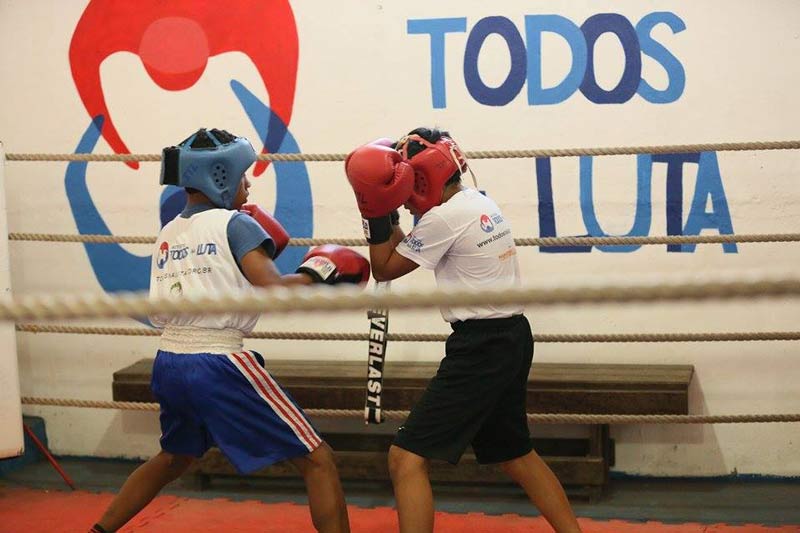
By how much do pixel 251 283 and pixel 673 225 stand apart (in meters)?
1.60

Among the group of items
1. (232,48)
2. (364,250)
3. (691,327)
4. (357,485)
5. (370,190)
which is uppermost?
(232,48)

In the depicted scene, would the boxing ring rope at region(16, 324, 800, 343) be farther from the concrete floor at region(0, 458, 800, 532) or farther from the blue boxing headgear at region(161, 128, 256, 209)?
the blue boxing headgear at region(161, 128, 256, 209)

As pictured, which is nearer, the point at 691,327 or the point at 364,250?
the point at 691,327

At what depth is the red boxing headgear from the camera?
243cm

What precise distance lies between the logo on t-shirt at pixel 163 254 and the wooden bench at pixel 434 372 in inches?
40.9

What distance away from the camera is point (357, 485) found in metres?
3.50

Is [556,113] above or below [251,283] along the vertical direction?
above

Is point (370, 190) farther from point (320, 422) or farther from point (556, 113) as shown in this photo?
point (320, 422)

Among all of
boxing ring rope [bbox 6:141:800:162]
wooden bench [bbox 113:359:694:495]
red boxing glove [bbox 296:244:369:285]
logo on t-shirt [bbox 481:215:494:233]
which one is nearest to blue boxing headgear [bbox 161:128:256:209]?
red boxing glove [bbox 296:244:369:285]

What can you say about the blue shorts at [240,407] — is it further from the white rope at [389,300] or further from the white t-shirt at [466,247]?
the white rope at [389,300]

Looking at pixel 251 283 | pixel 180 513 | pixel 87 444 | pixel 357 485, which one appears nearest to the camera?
pixel 251 283

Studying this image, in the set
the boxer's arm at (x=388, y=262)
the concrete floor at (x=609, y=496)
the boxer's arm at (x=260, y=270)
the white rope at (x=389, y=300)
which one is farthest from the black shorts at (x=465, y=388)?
the white rope at (x=389, y=300)

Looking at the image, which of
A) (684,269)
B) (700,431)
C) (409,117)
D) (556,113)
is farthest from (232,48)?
(700,431)

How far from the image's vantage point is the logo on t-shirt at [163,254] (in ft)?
7.89
